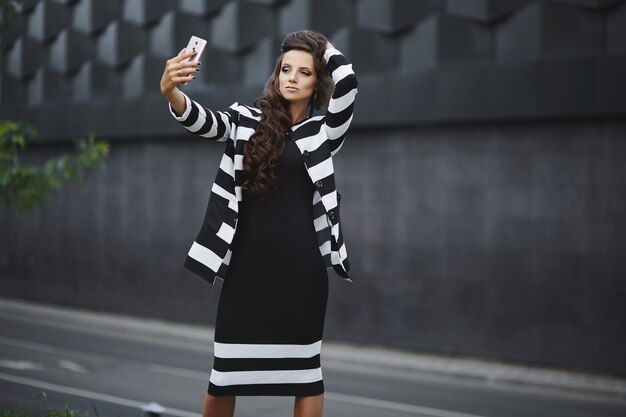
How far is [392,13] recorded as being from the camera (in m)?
13.4

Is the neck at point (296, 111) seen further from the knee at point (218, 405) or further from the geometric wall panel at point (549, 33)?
the geometric wall panel at point (549, 33)

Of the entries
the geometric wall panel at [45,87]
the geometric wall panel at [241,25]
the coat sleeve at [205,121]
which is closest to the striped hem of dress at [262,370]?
the coat sleeve at [205,121]

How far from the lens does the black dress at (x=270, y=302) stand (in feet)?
14.1

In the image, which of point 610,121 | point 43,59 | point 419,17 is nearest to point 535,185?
point 610,121

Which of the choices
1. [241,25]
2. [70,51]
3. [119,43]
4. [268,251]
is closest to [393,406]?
[268,251]

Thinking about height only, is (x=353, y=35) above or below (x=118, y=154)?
above

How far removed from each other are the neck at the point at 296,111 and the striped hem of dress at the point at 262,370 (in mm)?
1089

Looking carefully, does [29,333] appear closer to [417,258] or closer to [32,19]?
[417,258]

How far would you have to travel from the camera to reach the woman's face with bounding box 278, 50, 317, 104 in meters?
4.46

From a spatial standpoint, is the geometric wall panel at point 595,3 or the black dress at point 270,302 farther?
the geometric wall panel at point 595,3

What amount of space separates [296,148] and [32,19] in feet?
56.8

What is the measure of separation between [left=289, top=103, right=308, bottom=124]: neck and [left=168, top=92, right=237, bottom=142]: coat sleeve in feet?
0.94

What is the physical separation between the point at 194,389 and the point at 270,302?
5.69m

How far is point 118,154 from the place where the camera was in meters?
17.9
